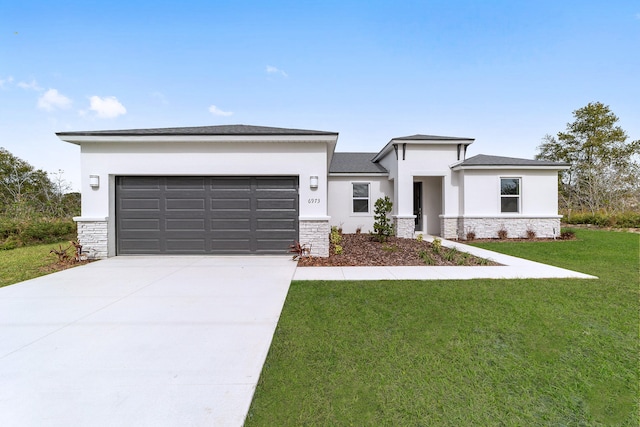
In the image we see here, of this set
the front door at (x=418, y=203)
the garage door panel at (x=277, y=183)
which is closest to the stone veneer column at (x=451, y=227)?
the front door at (x=418, y=203)

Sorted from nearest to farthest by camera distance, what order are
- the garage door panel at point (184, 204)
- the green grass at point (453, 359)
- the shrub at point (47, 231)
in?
the green grass at point (453, 359)
the garage door panel at point (184, 204)
the shrub at point (47, 231)

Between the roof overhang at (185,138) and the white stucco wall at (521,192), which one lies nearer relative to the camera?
the roof overhang at (185,138)

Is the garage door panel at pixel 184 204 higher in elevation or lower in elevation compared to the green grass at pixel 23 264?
higher

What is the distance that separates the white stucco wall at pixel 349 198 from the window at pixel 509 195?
5.20 meters

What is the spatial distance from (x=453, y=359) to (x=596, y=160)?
32133mm

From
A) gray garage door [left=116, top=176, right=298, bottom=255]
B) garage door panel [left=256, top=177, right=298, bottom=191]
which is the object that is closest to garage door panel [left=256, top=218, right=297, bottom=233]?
gray garage door [left=116, top=176, right=298, bottom=255]

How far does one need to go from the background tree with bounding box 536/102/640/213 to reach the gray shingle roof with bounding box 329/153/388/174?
779 inches

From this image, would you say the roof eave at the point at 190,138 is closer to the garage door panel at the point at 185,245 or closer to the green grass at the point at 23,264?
the garage door panel at the point at 185,245

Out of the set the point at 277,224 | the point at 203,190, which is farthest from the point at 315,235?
the point at 203,190

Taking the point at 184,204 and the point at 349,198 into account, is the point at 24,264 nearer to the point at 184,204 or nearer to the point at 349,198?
the point at 184,204

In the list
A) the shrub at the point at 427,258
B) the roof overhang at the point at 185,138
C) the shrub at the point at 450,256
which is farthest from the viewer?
the roof overhang at the point at 185,138

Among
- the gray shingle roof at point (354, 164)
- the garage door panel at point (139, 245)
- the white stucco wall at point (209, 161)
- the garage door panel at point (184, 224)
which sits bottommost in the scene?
the garage door panel at point (139, 245)

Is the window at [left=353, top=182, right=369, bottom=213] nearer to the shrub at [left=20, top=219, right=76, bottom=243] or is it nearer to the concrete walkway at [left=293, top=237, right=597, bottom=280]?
the concrete walkway at [left=293, top=237, right=597, bottom=280]

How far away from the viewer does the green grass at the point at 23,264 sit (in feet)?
20.2
